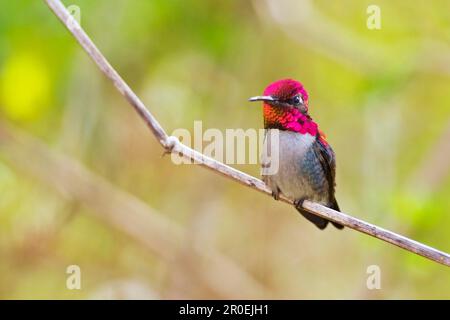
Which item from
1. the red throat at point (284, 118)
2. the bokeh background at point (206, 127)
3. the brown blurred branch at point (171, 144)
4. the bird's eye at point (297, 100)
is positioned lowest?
the brown blurred branch at point (171, 144)

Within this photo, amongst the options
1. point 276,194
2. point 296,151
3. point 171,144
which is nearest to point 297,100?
point 296,151

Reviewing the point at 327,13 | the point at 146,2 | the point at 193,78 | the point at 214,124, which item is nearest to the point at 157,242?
the point at 214,124

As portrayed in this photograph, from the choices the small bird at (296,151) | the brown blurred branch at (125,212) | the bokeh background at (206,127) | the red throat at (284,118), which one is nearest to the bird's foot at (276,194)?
the small bird at (296,151)

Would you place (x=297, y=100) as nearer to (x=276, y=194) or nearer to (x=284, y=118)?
(x=284, y=118)

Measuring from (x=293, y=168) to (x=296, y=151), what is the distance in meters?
0.11

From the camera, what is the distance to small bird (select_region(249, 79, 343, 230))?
390 centimetres

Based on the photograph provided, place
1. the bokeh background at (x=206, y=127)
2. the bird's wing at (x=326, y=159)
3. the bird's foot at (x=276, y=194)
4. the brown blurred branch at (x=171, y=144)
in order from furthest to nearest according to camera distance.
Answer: the bokeh background at (x=206, y=127) → the bird's wing at (x=326, y=159) → the bird's foot at (x=276, y=194) → the brown blurred branch at (x=171, y=144)

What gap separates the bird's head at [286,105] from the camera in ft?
12.7

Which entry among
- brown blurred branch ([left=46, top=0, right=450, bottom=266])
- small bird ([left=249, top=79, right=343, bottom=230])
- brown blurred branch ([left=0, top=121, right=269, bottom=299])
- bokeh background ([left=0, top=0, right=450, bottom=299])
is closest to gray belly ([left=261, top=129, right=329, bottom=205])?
small bird ([left=249, top=79, right=343, bottom=230])

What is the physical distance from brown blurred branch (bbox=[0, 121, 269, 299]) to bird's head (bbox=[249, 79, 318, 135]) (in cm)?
229

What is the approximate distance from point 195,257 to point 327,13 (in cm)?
277

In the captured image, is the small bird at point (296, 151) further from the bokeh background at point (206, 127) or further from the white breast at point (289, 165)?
the bokeh background at point (206, 127)

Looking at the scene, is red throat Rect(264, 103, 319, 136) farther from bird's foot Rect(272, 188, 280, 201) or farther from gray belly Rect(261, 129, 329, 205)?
bird's foot Rect(272, 188, 280, 201)

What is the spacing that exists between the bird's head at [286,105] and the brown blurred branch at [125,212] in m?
2.29
